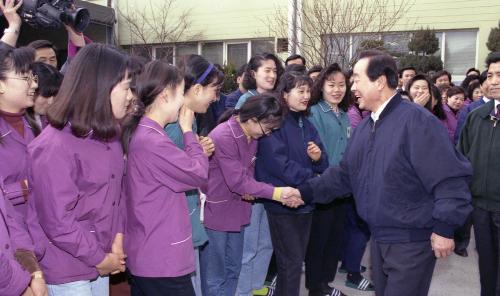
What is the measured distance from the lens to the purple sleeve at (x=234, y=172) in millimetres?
3734

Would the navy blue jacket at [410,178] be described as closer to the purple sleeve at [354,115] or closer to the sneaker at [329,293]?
the sneaker at [329,293]

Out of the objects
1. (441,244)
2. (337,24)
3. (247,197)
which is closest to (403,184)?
(441,244)

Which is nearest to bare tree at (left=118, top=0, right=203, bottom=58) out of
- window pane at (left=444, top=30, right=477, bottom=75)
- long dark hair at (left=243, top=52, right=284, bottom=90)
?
window pane at (left=444, top=30, right=477, bottom=75)

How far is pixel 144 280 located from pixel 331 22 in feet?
28.6

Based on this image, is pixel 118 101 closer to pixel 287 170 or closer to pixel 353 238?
pixel 287 170

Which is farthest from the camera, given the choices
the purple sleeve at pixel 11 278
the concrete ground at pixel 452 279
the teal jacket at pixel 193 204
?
the concrete ground at pixel 452 279

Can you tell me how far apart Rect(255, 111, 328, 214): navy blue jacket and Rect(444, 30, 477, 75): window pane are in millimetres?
10681

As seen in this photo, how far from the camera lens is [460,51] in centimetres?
1346

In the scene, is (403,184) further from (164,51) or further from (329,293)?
(164,51)

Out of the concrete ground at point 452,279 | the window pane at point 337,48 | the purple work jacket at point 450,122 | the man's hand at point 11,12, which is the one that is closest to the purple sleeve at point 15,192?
the man's hand at point 11,12

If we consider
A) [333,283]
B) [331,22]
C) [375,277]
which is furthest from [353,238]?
[331,22]

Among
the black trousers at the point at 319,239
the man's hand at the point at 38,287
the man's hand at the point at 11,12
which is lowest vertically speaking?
the black trousers at the point at 319,239

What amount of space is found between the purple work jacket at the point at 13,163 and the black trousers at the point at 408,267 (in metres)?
2.17

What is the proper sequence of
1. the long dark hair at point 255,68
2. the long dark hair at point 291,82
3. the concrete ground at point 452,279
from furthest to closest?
1. the long dark hair at point 255,68
2. the concrete ground at point 452,279
3. the long dark hair at point 291,82
